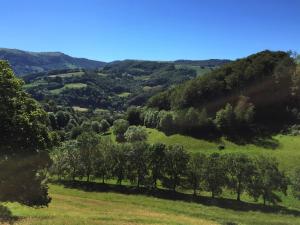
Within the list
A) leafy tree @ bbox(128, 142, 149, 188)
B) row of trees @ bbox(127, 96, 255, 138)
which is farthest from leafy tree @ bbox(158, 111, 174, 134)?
leafy tree @ bbox(128, 142, 149, 188)

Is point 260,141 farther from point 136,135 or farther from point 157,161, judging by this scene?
point 157,161

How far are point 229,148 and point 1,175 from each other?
92777 mm

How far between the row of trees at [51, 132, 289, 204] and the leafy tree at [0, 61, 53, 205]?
55.3m

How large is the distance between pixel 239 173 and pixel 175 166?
609 inches

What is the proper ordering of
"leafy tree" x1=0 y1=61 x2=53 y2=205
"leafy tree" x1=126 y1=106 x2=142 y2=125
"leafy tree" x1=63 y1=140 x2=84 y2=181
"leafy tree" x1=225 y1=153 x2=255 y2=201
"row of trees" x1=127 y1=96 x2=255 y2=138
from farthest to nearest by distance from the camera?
"leafy tree" x1=126 y1=106 x2=142 y2=125 → "row of trees" x1=127 y1=96 x2=255 y2=138 → "leafy tree" x1=63 y1=140 x2=84 y2=181 → "leafy tree" x1=225 y1=153 x2=255 y2=201 → "leafy tree" x1=0 y1=61 x2=53 y2=205

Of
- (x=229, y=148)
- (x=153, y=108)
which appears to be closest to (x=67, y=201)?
(x=229, y=148)

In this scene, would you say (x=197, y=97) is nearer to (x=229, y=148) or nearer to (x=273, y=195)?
(x=229, y=148)

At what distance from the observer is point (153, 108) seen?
180250 mm

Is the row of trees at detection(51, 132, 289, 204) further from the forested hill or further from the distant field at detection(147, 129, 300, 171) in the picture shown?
the forested hill

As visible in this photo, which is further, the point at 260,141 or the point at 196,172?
the point at 260,141

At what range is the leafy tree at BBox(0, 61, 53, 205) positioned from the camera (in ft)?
114

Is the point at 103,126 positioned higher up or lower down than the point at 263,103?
lower down

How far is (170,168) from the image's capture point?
314ft

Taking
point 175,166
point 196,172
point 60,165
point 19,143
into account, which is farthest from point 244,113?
point 19,143
